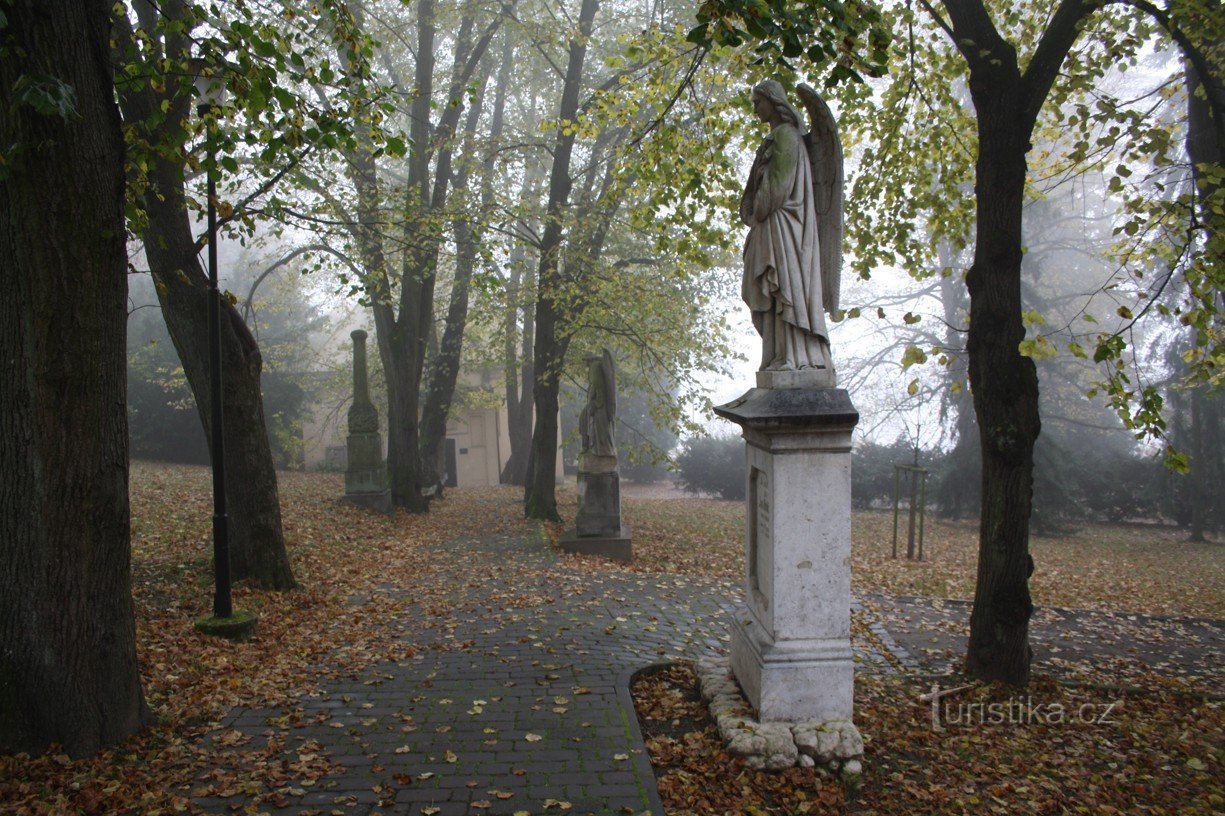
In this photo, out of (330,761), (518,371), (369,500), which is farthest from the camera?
(518,371)

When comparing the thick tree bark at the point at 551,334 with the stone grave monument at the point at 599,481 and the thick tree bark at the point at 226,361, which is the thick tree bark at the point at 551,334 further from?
the thick tree bark at the point at 226,361

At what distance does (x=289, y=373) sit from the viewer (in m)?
28.9

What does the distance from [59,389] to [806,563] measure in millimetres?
4544

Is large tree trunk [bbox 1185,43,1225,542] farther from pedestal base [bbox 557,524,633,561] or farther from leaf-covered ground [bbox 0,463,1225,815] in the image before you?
pedestal base [bbox 557,524,633,561]

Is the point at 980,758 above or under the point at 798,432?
under

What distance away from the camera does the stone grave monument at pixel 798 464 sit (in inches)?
189

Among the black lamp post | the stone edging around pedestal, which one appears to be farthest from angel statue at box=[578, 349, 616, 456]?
the stone edging around pedestal

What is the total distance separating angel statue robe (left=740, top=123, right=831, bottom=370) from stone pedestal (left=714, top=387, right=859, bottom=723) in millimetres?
350

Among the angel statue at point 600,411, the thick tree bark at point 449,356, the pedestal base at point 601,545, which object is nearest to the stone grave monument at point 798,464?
the pedestal base at point 601,545

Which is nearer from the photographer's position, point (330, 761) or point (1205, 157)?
point (330, 761)

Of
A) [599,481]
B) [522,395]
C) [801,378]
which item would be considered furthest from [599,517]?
[522,395]

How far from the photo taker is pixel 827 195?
537 centimetres

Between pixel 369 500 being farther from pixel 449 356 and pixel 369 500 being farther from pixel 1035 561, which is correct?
pixel 1035 561

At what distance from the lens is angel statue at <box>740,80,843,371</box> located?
5.10 m
